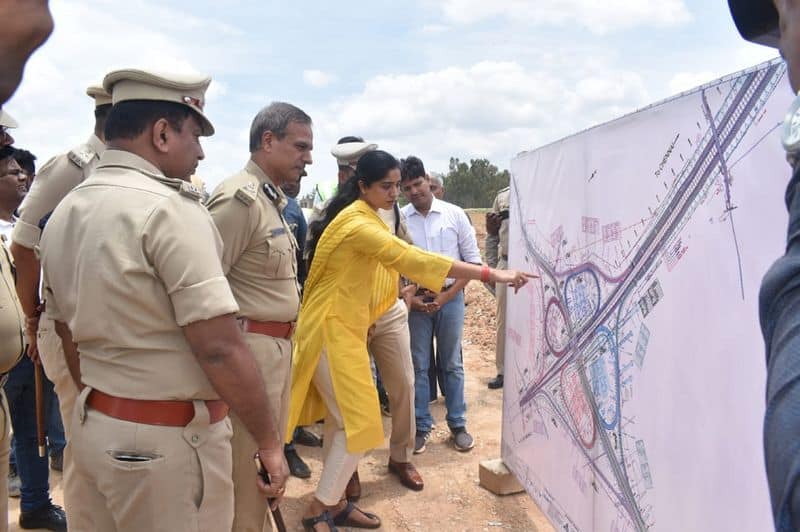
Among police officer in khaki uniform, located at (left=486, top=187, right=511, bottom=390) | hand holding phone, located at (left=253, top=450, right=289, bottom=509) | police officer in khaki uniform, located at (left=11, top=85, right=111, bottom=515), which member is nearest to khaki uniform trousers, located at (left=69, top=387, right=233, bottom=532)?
hand holding phone, located at (left=253, top=450, right=289, bottom=509)

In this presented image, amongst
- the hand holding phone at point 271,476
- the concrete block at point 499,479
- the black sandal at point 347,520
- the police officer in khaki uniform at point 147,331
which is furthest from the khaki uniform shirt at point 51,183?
the concrete block at point 499,479

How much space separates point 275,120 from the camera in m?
2.62

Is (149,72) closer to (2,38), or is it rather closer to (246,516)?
(2,38)

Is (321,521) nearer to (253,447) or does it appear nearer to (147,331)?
(253,447)

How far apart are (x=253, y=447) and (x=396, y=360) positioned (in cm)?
142

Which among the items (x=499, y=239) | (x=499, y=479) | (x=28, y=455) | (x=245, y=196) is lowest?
(x=499, y=479)

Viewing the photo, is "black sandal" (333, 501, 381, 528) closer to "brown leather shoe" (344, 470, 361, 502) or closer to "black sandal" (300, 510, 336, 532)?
"black sandal" (300, 510, 336, 532)

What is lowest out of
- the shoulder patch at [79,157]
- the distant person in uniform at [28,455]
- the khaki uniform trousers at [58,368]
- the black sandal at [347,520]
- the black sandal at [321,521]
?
the black sandal at [347,520]

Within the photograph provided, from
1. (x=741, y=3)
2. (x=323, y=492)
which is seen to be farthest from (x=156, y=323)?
(x=323, y=492)

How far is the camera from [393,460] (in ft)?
12.9

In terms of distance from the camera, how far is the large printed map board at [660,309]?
61.1 inches

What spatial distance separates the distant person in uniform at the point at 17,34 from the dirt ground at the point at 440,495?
10.1 ft

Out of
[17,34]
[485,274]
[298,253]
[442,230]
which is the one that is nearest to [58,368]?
[298,253]

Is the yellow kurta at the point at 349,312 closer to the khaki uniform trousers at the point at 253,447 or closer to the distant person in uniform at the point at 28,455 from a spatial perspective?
the khaki uniform trousers at the point at 253,447
